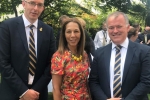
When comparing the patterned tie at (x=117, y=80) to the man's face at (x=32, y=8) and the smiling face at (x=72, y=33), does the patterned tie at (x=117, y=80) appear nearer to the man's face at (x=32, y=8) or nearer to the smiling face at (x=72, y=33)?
the smiling face at (x=72, y=33)

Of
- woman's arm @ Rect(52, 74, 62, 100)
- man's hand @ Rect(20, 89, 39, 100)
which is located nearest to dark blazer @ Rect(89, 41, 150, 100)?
woman's arm @ Rect(52, 74, 62, 100)

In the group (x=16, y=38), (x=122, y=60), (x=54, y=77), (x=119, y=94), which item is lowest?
(x=119, y=94)

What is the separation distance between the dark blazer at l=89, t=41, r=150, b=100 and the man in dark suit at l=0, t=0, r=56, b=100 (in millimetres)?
808

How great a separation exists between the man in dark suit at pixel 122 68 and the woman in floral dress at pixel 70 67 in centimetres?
19

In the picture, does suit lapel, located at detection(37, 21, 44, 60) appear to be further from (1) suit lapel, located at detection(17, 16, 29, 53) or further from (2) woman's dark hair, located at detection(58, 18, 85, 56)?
(2) woman's dark hair, located at detection(58, 18, 85, 56)

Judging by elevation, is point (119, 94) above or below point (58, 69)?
below

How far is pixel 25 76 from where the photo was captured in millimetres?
3240

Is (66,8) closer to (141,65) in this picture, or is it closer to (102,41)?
(102,41)

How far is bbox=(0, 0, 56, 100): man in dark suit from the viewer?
3164 mm

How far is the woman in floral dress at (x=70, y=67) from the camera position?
3039 mm

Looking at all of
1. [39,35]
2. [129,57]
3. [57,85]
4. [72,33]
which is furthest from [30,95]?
[129,57]

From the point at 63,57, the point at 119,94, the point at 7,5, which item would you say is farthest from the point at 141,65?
the point at 7,5

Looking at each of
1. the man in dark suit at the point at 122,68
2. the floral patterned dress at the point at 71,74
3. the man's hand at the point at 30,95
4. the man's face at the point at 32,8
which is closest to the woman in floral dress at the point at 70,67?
the floral patterned dress at the point at 71,74

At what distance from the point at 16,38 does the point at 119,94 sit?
1.49m
